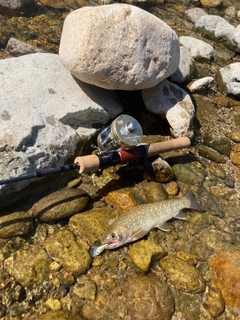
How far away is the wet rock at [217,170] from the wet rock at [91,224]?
216 centimetres

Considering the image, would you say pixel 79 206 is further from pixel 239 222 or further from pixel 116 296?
pixel 239 222

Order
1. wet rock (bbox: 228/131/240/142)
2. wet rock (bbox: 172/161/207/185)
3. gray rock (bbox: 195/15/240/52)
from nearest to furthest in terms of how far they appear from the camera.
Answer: wet rock (bbox: 172/161/207/185)
wet rock (bbox: 228/131/240/142)
gray rock (bbox: 195/15/240/52)

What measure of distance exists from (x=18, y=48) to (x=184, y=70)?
3.77 m

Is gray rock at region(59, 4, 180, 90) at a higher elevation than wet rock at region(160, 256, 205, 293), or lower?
higher

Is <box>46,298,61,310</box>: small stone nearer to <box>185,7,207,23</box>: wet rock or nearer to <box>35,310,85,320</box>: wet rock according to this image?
<box>35,310,85,320</box>: wet rock

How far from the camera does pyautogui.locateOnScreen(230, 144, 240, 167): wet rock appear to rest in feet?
18.5

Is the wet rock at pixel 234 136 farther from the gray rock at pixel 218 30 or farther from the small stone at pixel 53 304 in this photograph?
the small stone at pixel 53 304

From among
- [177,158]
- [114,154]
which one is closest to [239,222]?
[177,158]

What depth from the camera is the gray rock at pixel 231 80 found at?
22.8ft

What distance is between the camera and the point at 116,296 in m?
3.73

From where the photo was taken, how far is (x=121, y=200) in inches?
179

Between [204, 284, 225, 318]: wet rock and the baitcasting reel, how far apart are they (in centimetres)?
223

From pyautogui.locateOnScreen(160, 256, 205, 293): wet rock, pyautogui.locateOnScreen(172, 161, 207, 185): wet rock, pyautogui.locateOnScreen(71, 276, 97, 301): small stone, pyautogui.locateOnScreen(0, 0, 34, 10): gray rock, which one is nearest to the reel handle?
pyautogui.locateOnScreen(172, 161, 207, 185): wet rock

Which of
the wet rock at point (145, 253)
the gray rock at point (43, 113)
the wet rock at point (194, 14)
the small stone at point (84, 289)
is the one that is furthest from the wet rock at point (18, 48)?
the wet rock at point (194, 14)
